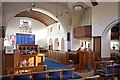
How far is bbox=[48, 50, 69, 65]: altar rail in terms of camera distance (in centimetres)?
1013

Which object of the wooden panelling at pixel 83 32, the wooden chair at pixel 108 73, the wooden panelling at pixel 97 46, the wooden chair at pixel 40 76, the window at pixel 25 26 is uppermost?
the window at pixel 25 26

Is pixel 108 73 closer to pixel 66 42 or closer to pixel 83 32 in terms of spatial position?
pixel 83 32

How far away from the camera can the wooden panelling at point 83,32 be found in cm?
1061

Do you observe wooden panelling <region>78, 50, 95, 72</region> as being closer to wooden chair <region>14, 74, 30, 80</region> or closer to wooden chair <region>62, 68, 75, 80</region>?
wooden chair <region>62, 68, 75, 80</region>

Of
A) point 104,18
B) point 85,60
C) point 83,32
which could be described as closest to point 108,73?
point 85,60

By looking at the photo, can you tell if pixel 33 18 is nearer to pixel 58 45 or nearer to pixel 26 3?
pixel 58 45

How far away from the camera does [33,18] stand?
58.4 ft

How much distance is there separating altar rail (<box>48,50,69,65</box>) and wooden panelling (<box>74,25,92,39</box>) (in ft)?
6.16

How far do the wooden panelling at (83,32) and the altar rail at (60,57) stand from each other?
1878 millimetres

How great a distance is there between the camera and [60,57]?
435 inches

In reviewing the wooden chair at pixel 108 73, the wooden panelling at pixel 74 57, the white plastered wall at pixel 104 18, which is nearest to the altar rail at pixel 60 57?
the wooden panelling at pixel 74 57

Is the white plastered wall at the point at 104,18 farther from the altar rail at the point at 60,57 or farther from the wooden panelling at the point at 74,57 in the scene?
the altar rail at the point at 60,57

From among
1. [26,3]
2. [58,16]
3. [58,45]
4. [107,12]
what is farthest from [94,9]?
[58,45]

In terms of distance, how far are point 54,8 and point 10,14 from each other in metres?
3.28
